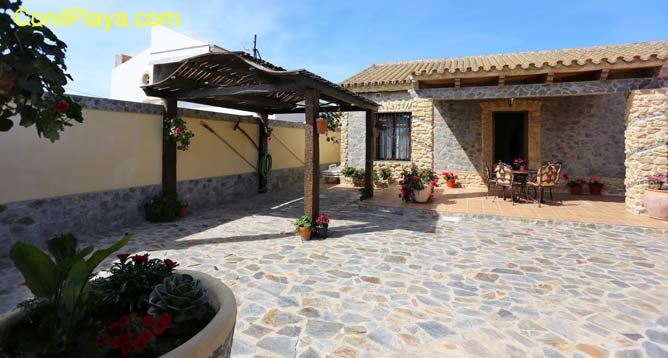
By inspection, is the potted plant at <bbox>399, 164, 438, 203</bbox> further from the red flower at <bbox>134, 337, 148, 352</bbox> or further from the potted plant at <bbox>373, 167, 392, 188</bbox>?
the red flower at <bbox>134, 337, 148, 352</bbox>

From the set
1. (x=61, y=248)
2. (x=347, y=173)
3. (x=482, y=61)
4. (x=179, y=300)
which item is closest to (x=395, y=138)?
(x=347, y=173)

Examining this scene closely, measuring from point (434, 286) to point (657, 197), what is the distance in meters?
5.87

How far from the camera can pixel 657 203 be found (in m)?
6.52

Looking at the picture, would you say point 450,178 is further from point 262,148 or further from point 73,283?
point 73,283

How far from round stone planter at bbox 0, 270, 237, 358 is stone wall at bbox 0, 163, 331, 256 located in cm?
396

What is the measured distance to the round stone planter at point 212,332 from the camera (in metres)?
1.52

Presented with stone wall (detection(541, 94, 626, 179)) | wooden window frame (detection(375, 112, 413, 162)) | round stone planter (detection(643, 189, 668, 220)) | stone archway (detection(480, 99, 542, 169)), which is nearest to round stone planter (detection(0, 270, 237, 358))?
round stone planter (detection(643, 189, 668, 220))

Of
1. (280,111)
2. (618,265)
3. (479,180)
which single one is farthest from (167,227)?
(479,180)

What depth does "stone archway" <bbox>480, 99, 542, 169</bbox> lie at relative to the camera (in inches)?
404

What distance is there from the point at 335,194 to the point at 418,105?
4.07 m

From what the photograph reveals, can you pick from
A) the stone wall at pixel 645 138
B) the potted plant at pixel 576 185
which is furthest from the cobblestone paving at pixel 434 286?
the potted plant at pixel 576 185

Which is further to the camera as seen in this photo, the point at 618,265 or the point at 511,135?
the point at 511,135

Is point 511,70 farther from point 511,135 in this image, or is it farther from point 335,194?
point 335,194

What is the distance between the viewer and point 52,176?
16.8 feet
